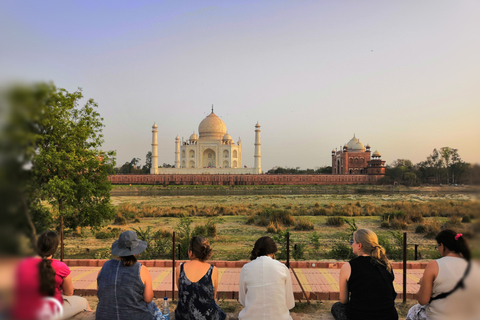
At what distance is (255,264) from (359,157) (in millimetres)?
48646

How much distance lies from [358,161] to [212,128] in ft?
71.4

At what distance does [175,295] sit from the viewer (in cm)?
416

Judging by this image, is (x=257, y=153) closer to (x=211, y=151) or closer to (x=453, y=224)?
(x=211, y=151)

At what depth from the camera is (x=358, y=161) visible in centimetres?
4800

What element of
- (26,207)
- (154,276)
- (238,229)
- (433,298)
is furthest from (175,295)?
(238,229)

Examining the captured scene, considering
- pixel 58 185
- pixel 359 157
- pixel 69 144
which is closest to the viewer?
pixel 58 185

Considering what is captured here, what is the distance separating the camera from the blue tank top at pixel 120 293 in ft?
7.60

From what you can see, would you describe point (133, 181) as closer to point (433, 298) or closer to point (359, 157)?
point (359, 157)

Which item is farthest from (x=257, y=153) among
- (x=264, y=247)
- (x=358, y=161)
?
(x=264, y=247)

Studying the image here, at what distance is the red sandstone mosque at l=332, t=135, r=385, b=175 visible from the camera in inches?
1777

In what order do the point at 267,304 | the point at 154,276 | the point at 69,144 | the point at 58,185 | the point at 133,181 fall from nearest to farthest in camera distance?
the point at 267,304 < the point at 154,276 < the point at 58,185 < the point at 69,144 < the point at 133,181

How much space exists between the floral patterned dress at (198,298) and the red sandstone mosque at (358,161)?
4552cm

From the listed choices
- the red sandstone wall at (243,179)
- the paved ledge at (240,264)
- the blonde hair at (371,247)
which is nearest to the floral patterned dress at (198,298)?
the blonde hair at (371,247)

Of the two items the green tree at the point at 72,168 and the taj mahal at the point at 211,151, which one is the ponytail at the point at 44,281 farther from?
the taj mahal at the point at 211,151
